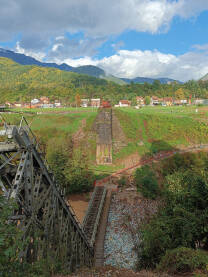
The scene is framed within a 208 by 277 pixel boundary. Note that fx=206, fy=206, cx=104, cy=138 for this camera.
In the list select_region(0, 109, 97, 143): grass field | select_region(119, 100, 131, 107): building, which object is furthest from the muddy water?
select_region(119, 100, 131, 107): building

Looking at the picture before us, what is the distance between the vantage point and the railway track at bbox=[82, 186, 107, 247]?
19370 millimetres

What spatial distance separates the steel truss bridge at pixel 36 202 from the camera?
733 centimetres

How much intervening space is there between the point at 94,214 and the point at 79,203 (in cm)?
527

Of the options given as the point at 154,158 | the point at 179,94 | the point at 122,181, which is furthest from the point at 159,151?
the point at 179,94

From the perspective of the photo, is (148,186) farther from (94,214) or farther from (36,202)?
(36,202)

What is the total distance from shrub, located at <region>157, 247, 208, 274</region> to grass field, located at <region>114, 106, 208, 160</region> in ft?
102

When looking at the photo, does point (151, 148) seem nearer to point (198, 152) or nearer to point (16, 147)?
point (198, 152)

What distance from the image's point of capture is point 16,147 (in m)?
7.73

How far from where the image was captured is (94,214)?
2344cm

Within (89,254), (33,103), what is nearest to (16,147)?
(89,254)

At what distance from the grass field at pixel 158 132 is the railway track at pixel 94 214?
41.8 feet

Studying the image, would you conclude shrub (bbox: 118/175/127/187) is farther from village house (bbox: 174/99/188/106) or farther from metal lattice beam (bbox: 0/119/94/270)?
village house (bbox: 174/99/188/106)

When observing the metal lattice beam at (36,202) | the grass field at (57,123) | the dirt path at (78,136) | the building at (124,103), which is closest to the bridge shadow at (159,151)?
the dirt path at (78,136)

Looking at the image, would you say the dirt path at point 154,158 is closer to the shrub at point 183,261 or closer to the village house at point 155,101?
the shrub at point 183,261
